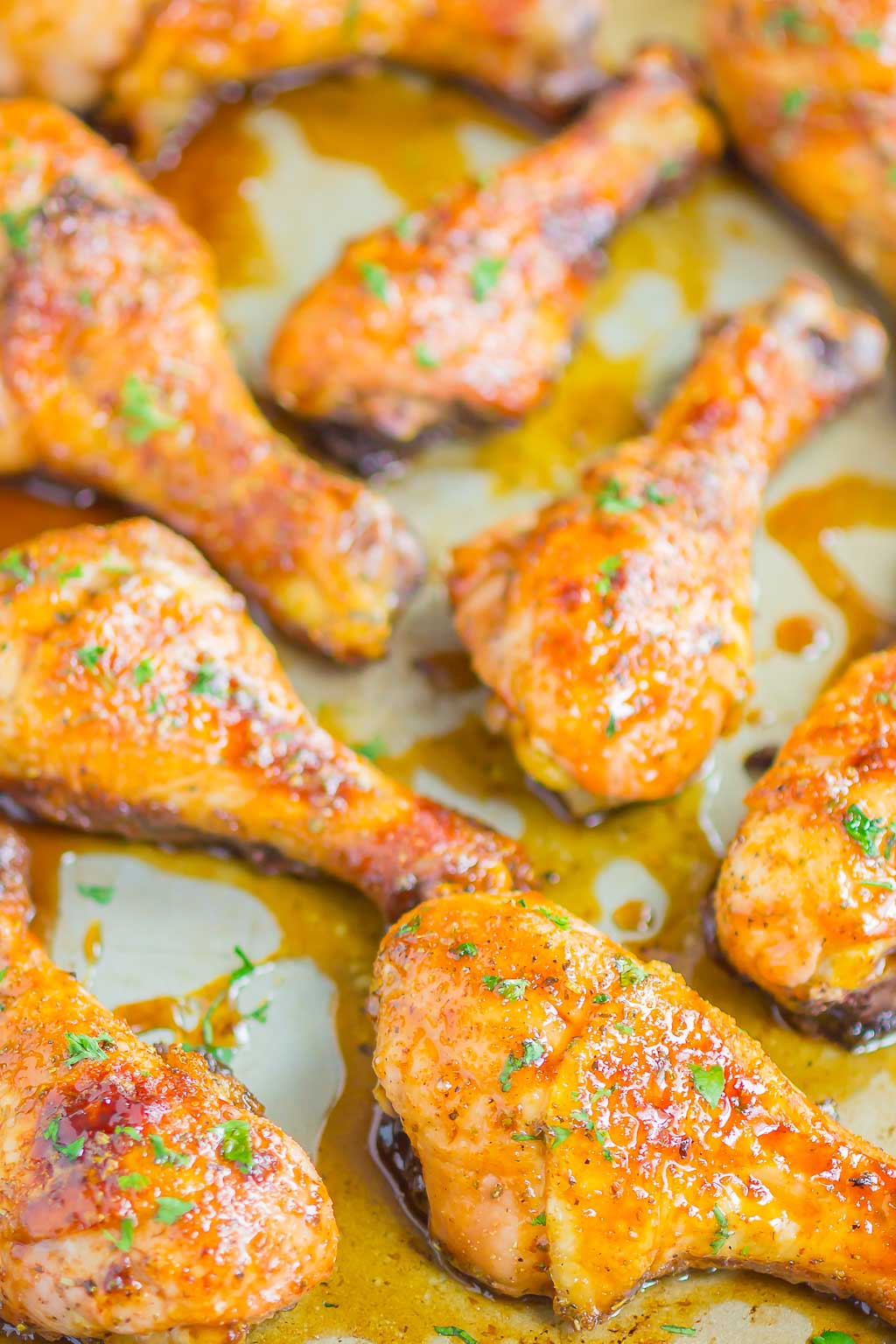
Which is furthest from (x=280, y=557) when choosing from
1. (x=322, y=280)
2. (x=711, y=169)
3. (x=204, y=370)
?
(x=711, y=169)

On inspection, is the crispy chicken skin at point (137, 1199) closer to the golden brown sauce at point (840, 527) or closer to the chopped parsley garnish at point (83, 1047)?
the chopped parsley garnish at point (83, 1047)

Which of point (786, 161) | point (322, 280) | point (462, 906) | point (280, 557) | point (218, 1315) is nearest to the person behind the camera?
point (218, 1315)

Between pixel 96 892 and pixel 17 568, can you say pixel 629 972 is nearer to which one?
pixel 96 892

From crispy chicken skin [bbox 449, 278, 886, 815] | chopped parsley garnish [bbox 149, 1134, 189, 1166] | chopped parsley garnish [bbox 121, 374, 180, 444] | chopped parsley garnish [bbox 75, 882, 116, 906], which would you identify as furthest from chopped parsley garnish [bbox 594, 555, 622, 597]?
chopped parsley garnish [bbox 149, 1134, 189, 1166]

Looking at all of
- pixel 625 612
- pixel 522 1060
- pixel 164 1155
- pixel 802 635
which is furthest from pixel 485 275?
pixel 164 1155

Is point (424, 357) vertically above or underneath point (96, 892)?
above

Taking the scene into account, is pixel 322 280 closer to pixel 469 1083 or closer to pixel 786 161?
pixel 786 161

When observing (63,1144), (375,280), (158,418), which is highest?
(375,280)
